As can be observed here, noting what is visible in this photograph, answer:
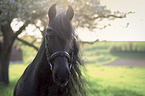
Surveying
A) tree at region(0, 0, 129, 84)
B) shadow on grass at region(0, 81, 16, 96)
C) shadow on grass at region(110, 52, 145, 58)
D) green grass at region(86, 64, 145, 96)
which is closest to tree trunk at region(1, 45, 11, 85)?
tree at region(0, 0, 129, 84)

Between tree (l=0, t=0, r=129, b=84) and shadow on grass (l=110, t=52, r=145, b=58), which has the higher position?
tree (l=0, t=0, r=129, b=84)

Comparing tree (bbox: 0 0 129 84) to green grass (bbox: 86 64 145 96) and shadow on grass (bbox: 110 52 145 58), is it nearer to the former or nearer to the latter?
green grass (bbox: 86 64 145 96)

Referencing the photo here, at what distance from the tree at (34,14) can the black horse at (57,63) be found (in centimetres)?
563

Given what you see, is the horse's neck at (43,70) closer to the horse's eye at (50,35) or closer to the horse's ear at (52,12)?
the horse's eye at (50,35)

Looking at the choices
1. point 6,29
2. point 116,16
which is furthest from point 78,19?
point 6,29

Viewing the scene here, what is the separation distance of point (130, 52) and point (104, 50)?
8.25 metres

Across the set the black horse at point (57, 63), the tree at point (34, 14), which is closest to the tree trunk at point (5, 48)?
the tree at point (34, 14)

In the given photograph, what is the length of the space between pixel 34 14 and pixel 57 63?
25.5ft

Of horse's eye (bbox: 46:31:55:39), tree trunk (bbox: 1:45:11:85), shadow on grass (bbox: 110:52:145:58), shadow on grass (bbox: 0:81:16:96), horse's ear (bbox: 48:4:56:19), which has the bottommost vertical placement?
shadow on grass (bbox: 110:52:145:58)

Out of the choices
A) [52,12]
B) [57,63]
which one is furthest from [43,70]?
[52,12]

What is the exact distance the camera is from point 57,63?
7.00 ft

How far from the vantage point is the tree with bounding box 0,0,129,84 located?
7.63 m

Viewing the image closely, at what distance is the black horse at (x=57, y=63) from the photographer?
84.7 inches

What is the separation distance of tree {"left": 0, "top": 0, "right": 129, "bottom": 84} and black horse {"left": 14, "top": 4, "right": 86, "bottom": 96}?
5.63 metres
